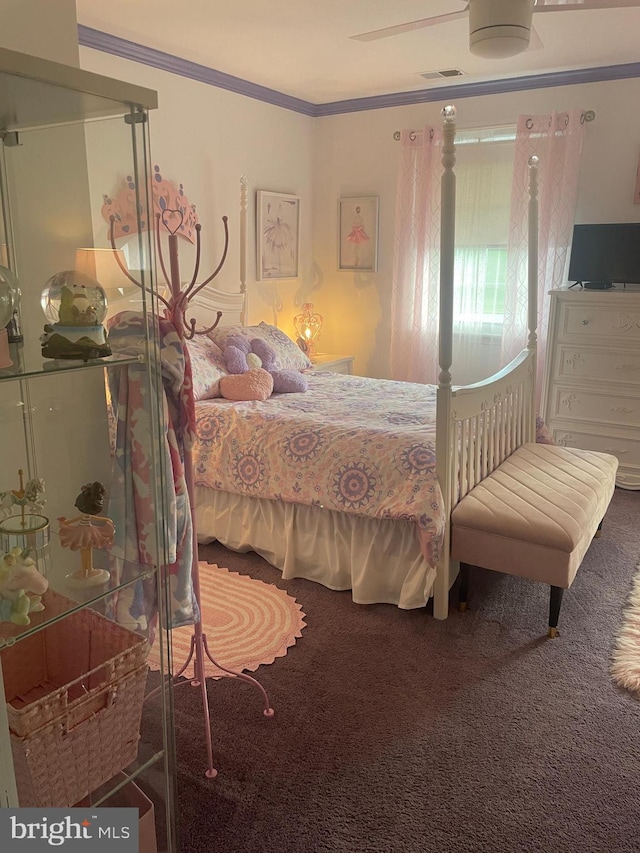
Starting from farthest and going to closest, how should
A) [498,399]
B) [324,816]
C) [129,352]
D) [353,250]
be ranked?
1. [353,250]
2. [498,399]
3. [324,816]
4. [129,352]

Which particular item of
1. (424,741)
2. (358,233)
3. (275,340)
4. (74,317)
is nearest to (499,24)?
(74,317)

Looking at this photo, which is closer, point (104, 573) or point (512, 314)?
point (104, 573)

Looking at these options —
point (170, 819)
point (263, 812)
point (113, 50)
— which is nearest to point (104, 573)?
point (170, 819)

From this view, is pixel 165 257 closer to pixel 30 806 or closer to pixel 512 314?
pixel 512 314

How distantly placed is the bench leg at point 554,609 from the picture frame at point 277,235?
3.32m

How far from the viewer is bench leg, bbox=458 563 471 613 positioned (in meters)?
2.84

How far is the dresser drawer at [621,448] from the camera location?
4.21 metres

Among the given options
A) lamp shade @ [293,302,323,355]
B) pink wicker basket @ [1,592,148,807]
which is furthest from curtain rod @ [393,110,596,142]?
pink wicker basket @ [1,592,148,807]

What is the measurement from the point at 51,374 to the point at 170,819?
3.40ft

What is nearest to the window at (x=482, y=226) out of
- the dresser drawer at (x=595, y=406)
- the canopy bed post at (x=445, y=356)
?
the dresser drawer at (x=595, y=406)

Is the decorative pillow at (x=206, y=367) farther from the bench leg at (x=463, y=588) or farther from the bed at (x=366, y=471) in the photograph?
the bench leg at (x=463, y=588)

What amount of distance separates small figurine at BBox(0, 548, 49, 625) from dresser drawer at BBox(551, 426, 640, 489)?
3825mm

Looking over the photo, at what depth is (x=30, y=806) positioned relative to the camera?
3.92 feet

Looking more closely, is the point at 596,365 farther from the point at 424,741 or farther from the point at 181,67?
the point at 181,67
